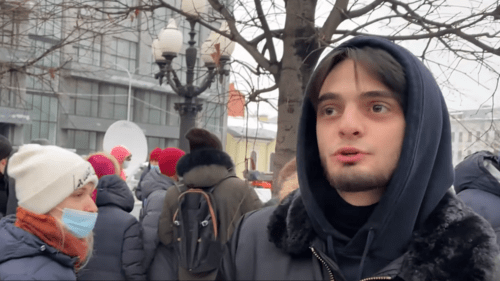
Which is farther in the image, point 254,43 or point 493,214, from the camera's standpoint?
point 254,43

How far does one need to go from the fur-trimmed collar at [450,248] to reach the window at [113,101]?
135ft

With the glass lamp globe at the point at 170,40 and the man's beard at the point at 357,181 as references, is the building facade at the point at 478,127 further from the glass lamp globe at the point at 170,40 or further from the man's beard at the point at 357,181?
the glass lamp globe at the point at 170,40

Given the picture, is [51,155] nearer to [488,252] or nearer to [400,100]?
[400,100]

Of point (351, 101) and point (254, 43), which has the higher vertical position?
point (254, 43)

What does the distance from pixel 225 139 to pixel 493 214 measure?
39.5 metres

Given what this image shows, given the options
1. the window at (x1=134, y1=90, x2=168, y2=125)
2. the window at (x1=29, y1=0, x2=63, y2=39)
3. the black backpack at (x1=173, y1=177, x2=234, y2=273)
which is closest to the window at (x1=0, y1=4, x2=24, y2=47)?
the window at (x1=29, y1=0, x2=63, y2=39)

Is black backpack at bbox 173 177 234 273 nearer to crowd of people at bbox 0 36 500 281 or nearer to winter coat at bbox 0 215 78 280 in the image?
winter coat at bbox 0 215 78 280

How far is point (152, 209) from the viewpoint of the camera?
5.46m

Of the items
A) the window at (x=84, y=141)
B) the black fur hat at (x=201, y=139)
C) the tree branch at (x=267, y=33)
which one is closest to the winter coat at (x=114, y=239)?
the black fur hat at (x=201, y=139)

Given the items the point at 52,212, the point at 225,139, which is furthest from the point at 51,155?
the point at 225,139

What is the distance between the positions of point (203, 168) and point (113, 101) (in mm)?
39073

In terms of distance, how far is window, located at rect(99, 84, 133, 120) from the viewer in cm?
4212

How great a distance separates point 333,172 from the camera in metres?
1.62

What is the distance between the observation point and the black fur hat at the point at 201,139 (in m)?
5.34
